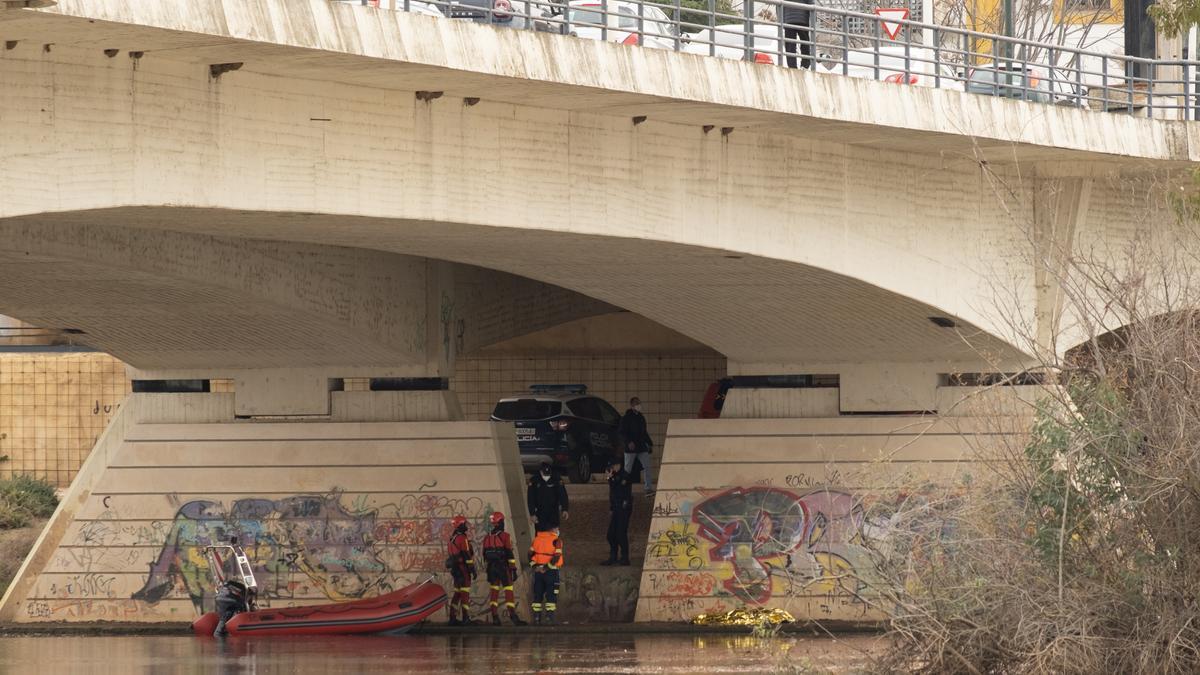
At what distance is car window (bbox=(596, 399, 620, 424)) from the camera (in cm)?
3416

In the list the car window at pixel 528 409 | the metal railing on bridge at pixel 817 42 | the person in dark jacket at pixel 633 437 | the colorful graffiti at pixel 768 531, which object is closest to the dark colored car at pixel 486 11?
the metal railing on bridge at pixel 817 42

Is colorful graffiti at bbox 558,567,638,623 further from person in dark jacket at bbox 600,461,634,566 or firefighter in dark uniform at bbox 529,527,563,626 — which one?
firefighter in dark uniform at bbox 529,527,563,626

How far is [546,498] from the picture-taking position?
26.1 metres

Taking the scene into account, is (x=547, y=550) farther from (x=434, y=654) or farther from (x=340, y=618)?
(x=434, y=654)

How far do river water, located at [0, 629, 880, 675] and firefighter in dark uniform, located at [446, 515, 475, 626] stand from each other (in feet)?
2.25

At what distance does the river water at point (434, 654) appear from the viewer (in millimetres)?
20641

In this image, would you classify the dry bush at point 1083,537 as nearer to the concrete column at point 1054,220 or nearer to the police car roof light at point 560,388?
the concrete column at point 1054,220

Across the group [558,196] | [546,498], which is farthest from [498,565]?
[558,196]

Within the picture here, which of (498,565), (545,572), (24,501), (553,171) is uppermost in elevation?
(553,171)

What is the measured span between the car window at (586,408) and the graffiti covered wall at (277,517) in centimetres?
571

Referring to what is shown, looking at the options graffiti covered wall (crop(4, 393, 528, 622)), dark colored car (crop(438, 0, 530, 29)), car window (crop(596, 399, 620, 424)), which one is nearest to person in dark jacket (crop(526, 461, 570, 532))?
graffiti covered wall (crop(4, 393, 528, 622))

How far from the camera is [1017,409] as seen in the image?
1873 centimetres

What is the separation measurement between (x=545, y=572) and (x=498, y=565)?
0.62 metres

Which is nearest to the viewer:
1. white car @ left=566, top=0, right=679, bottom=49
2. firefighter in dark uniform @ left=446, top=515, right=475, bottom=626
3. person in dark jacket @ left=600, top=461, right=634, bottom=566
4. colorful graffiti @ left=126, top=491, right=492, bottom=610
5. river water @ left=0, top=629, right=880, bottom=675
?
white car @ left=566, top=0, right=679, bottom=49
